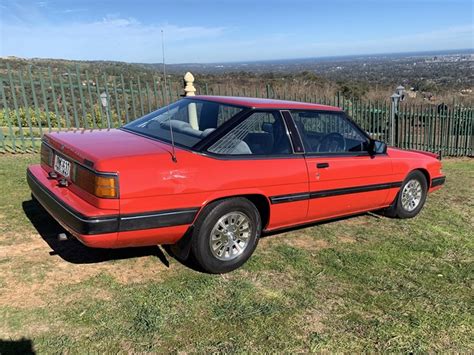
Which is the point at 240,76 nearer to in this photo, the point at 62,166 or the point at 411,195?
the point at 411,195

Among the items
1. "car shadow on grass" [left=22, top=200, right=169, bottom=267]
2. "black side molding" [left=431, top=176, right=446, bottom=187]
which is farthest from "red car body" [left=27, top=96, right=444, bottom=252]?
"black side molding" [left=431, top=176, right=446, bottom=187]

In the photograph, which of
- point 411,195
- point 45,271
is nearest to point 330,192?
point 411,195

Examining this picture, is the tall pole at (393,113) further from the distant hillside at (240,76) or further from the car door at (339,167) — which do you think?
the car door at (339,167)

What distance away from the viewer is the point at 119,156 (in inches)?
130

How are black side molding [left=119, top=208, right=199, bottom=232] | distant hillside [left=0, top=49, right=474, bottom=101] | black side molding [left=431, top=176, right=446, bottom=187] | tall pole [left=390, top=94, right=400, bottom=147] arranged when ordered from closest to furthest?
black side molding [left=119, top=208, right=199, bottom=232] → black side molding [left=431, top=176, right=446, bottom=187] → distant hillside [left=0, top=49, right=474, bottom=101] → tall pole [left=390, top=94, right=400, bottom=147]

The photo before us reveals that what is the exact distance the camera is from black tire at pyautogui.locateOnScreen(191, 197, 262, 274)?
359 cm

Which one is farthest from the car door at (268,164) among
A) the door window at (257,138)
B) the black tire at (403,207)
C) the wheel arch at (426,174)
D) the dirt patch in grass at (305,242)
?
the wheel arch at (426,174)

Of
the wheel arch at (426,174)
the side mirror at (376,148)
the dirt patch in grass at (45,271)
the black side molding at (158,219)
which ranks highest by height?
the side mirror at (376,148)

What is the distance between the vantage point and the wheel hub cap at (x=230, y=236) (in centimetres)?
371

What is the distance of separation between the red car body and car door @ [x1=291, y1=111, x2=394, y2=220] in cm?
1

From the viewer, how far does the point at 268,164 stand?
3959 millimetres

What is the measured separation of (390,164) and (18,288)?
402 centimetres

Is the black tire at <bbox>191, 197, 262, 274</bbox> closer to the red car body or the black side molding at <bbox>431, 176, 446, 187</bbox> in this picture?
the red car body

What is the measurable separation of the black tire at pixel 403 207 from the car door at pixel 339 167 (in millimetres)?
324
